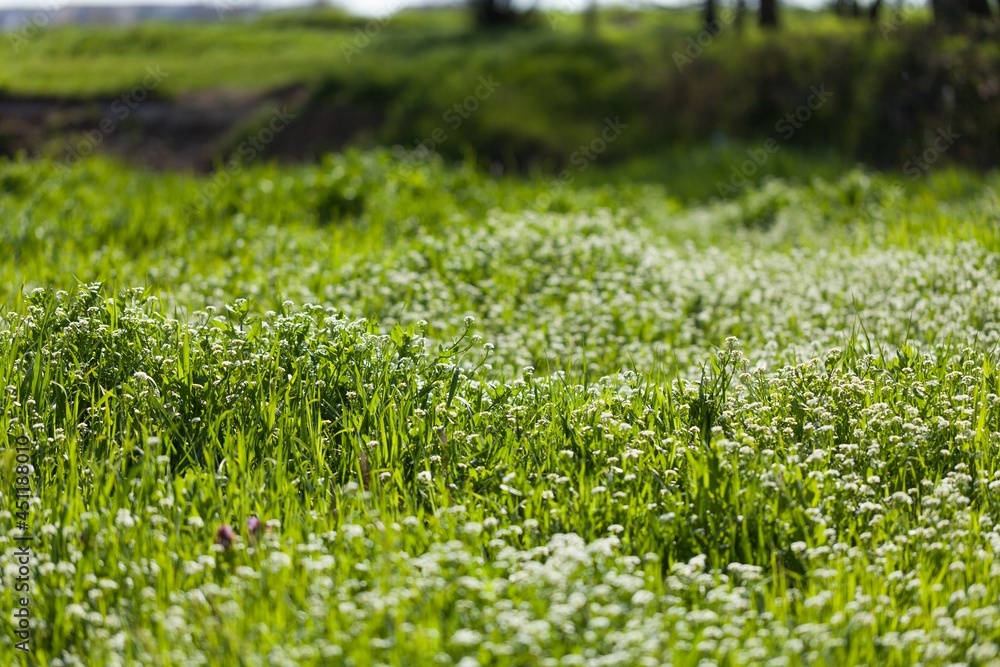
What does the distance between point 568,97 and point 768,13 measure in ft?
16.7

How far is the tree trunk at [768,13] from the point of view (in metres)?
20.8

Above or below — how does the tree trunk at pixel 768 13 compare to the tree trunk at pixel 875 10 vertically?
above

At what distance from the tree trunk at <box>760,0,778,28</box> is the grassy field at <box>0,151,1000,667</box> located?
1450cm

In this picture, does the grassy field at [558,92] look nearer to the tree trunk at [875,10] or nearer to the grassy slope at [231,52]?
the grassy slope at [231,52]

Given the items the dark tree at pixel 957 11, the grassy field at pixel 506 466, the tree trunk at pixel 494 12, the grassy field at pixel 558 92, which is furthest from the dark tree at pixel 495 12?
the grassy field at pixel 506 466

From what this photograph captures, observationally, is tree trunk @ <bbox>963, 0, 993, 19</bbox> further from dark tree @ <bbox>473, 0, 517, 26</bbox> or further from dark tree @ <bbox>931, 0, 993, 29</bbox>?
dark tree @ <bbox>473, 0, 517, 26</bbox>

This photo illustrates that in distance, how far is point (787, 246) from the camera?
30.0ft

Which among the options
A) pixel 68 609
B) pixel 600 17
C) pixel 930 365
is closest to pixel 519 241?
pixel 930 365

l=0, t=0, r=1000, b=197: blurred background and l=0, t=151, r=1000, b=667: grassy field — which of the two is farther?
l=0, t=0, r=1000, b=197: blurred background

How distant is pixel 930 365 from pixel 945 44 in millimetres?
9761

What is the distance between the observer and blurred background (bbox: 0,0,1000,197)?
13.7 m


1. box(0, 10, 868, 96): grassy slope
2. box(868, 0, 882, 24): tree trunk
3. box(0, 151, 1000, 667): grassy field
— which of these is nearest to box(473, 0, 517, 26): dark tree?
box(0, 10, 868, 96): grassy slope

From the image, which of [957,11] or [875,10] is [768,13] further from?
[957,11]

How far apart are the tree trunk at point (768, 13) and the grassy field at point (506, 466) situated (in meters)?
14.5
